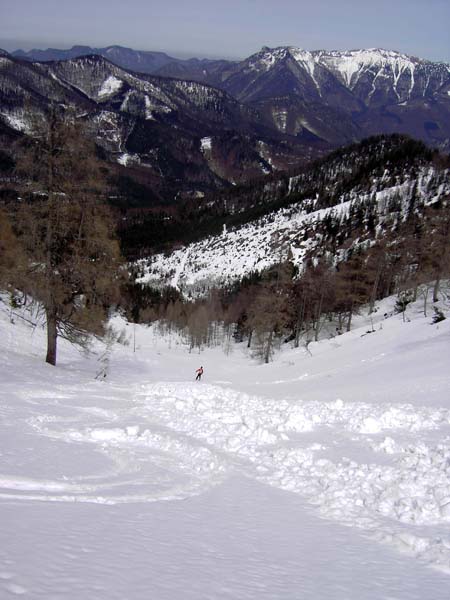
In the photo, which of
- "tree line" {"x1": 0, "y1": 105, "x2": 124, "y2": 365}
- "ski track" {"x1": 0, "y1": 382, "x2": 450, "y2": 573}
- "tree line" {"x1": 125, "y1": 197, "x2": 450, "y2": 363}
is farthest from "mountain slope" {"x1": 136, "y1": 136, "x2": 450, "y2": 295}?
A: "ski track" {"x1": 0, "y1": 382, "x2": 450, "y2": 573}

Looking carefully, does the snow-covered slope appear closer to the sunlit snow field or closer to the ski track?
the ski track

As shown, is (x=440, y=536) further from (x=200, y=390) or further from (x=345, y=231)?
(x=345, y=231)

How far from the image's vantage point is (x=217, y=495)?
7.98 meters

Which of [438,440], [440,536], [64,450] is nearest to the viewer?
[440,536]

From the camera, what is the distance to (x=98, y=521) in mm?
5727

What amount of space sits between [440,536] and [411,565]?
1.30 m

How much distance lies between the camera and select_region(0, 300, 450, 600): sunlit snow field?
456cm

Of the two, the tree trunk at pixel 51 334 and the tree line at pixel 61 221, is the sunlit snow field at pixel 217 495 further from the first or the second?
the tree line at pixel 61 221

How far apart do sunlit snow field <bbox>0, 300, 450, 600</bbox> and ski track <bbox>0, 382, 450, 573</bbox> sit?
45mm

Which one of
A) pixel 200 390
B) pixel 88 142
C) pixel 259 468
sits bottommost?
pixel 200 390

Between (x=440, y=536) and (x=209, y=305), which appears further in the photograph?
(x=209, y=305)

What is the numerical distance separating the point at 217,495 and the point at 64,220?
490 inches

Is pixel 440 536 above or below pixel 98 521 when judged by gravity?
below

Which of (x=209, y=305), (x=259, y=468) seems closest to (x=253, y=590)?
(x=259, y=468)
